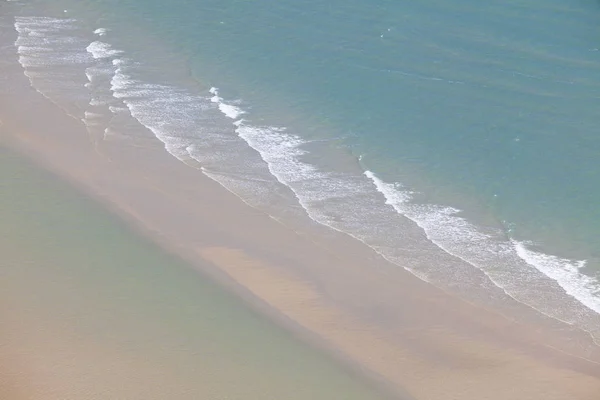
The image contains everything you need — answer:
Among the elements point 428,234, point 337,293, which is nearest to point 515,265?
point 428,234

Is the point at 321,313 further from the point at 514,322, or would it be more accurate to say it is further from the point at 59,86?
the point at 59,86

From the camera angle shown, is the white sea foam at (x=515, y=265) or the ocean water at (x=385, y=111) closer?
the white sea foam at (x=515, y=265)

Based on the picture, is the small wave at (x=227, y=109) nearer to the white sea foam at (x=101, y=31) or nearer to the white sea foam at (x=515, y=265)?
the white sea foam at (x=515, y=265)

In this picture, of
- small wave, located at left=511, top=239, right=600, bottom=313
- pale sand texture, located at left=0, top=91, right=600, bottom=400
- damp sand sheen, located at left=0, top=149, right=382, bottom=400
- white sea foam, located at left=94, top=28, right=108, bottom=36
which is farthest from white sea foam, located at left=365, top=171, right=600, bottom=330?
white sea foam, located at left=94, top=28, right=108, bottom=36

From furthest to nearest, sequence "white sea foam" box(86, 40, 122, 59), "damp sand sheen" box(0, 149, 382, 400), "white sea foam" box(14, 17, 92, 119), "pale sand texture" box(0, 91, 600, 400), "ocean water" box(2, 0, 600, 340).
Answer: "white sea foam" box(86, 40, 122, 59), "white sea foam" box(14, 17, 92, 119), "ocean water" box(2, 0, 600, 340), "pale sand texture" box(0, 91, 600, 400), "damp sand sheen" box(0, 149, 382, 400)

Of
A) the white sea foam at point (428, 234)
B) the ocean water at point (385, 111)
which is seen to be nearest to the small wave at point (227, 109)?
the ocean water at point (385, 111)

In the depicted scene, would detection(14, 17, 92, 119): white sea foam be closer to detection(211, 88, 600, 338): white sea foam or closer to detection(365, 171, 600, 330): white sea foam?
detection(211, 88, 600, 338): white sea foam
